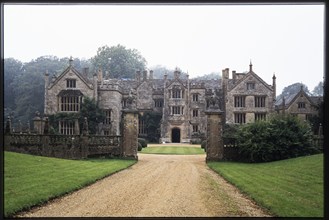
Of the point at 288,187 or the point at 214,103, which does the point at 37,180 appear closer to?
the point at 288,187

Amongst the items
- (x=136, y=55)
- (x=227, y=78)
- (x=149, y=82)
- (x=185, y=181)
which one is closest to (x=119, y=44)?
(x=136, y=55)

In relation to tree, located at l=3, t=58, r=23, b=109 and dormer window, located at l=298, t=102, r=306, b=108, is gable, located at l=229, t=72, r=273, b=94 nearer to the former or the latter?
dormer window, located at l=298, t=102, r=306, b=108

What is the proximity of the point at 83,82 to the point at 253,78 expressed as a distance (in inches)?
757

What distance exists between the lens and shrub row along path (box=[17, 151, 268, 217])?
23.6 ft

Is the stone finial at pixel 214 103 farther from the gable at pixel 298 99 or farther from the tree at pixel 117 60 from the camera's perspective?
the tree at pixel 117 60

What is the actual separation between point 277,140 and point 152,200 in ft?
33.1

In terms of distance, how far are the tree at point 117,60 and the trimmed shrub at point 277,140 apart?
45.3 meters

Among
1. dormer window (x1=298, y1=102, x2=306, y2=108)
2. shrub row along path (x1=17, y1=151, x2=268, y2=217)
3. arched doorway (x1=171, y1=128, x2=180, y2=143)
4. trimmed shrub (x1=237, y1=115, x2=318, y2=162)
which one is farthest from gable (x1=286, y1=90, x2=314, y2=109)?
shrub row along path (x1=17, y1=151, x2=268, y2=217)

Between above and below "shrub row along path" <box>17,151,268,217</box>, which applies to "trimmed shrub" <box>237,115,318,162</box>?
above

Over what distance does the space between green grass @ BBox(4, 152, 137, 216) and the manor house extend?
2559 centimetres

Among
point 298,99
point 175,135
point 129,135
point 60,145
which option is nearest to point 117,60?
point 175,135

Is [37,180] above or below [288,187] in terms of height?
above

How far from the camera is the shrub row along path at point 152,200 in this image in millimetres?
7188

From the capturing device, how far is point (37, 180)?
9.39 metres
